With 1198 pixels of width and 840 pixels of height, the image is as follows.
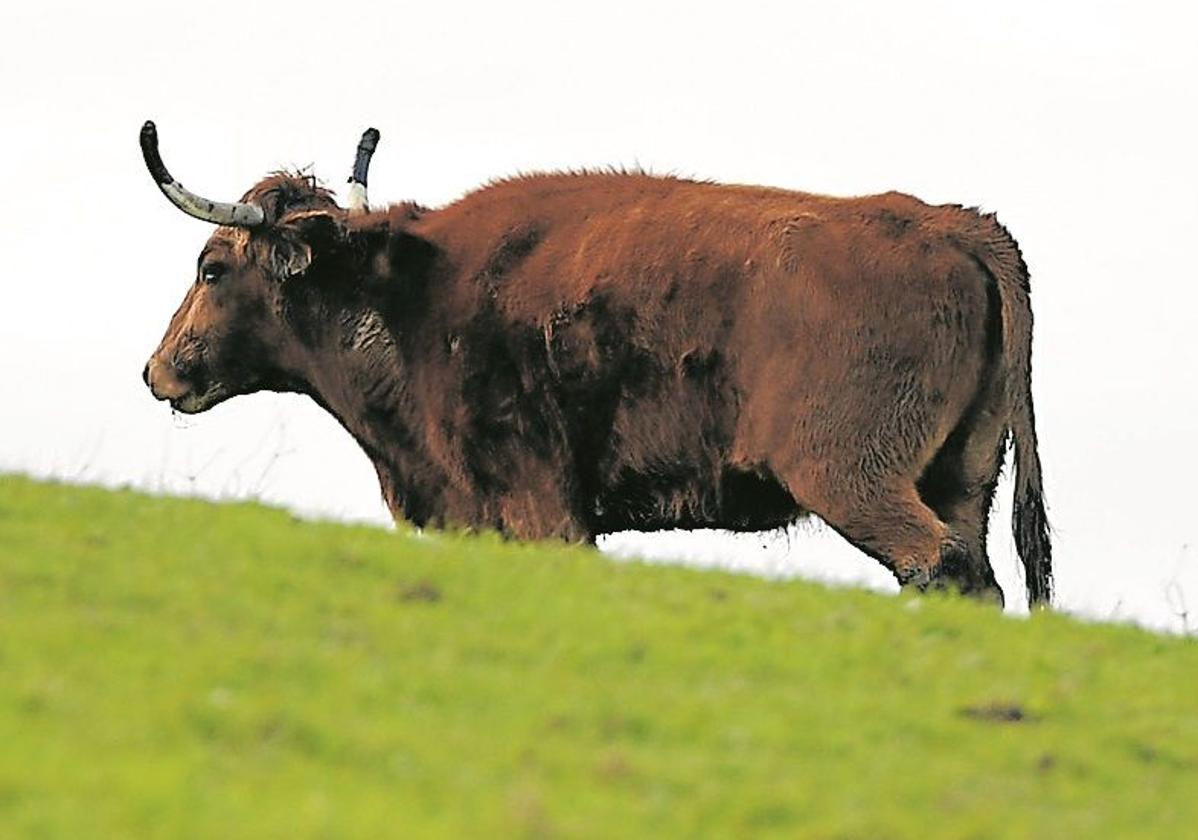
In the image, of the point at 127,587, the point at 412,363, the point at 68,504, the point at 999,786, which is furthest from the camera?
the point at 412,363

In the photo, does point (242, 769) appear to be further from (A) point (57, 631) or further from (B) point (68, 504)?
(B) point (68, 504)

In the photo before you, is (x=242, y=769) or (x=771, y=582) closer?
(x=242, y=769)

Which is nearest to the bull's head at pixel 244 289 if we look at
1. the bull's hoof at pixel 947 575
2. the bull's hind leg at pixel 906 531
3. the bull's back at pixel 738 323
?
the bull's back at pixel 738 323

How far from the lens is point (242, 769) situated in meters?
7.05

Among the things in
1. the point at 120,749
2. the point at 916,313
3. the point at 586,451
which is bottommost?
the point at 120,749

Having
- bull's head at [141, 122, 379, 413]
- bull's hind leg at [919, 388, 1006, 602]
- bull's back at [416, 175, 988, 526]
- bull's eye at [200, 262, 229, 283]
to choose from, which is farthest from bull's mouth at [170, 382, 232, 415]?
bull's hind leg at [919, 388, 1006, 602]

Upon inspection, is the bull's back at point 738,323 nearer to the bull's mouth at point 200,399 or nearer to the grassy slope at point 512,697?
the grassy slope at point 512,697

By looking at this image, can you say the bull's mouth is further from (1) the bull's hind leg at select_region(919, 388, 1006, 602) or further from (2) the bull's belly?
(1) the bull's hind leg at select_region(919, 388, 1006, 602)

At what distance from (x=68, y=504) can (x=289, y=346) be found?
17.3 feet

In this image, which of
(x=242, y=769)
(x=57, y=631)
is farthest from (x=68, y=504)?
(x=242, y=769)

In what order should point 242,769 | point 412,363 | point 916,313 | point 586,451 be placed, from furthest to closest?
point 412,363 → point 586,451 → point 916,313 → point 242,769

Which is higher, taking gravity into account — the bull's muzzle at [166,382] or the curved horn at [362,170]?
the curved horn at [362,170]

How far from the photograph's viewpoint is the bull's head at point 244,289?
15547 mm

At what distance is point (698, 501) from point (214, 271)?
4124 millimetres
